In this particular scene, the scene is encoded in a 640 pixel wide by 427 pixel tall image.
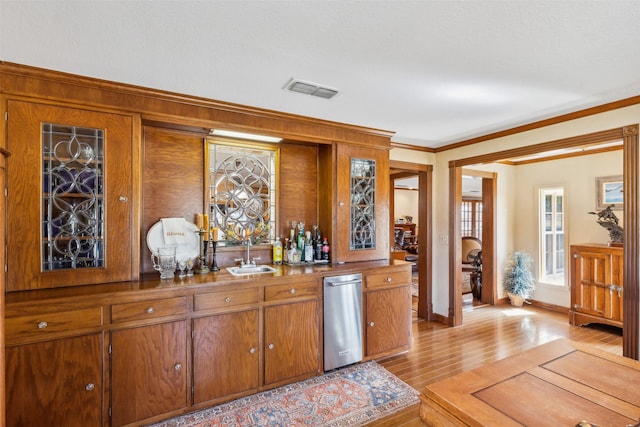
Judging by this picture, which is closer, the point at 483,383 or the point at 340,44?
the point at 483,383

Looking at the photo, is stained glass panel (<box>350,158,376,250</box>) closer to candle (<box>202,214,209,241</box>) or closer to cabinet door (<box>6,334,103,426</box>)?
candle (<box>202,214,209,241</box>)

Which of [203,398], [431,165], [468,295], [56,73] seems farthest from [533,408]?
[468,295]

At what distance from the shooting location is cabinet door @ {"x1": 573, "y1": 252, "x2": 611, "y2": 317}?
3902 mm

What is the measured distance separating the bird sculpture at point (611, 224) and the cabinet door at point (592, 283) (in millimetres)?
312

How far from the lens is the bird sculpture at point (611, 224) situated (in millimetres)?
3943

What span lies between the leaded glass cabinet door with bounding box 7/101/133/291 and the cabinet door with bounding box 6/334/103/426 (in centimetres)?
44

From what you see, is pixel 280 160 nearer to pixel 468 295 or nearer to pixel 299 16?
pixel 299 16

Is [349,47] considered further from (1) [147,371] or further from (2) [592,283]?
(2) [592,283]

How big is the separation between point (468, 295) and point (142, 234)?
5613 millimetres

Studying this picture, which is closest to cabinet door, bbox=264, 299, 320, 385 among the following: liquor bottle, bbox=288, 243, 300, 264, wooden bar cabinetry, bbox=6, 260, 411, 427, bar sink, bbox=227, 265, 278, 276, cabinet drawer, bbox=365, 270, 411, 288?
wooden bar cabinetry, bbox=6, 260, 411, 427

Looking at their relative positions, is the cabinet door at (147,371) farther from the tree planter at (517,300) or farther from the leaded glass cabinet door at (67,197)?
the tree planter at (517,300)

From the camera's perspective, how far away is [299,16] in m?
1.51

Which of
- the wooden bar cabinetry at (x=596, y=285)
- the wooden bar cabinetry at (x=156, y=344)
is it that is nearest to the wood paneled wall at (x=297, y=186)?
the wooden bar cabinetry at (x=156, y=344)

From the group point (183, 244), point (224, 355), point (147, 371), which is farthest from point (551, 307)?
point (147, 371)
